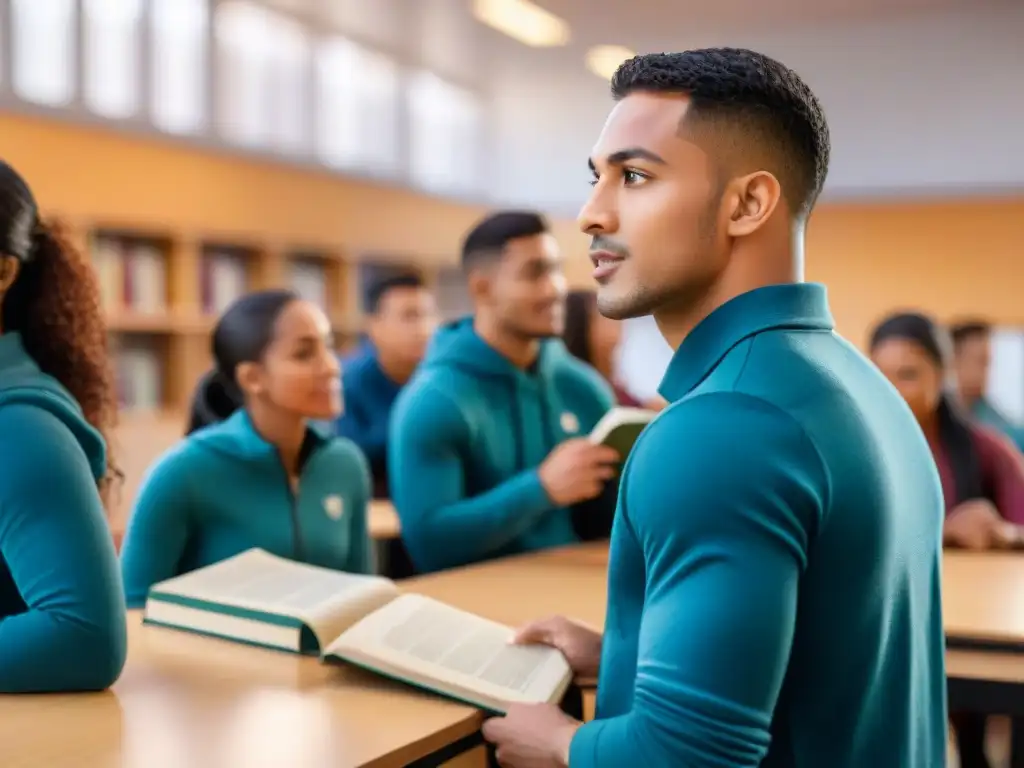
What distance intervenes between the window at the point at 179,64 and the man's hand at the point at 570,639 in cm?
523

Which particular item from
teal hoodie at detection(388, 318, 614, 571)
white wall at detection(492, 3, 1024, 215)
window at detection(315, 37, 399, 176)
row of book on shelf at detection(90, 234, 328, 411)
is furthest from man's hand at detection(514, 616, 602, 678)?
white wall at detection(492, 3, 1024, 215)

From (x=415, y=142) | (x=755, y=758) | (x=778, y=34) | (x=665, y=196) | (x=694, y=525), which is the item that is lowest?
(x=755, y=758)

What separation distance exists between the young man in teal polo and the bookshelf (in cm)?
458

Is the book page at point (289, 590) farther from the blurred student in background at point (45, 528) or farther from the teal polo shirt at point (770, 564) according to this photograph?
the teal polo shirt at point (770, 564)

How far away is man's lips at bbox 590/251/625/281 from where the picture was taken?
1.13 metres

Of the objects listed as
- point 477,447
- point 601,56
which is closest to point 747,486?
point 477,447

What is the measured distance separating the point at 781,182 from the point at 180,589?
3.75ft

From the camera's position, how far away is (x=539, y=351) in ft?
9.80

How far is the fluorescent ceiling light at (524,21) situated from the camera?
278 inches

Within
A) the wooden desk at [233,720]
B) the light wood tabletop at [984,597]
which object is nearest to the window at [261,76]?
the light wood tabletop at [984,597]

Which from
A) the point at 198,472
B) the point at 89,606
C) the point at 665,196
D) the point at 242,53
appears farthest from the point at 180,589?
the point at 242,53

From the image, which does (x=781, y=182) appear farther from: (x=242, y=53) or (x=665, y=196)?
(x=242, y=53)

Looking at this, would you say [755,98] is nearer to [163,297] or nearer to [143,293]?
[143,293]

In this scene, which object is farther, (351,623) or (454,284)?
(454,284)
